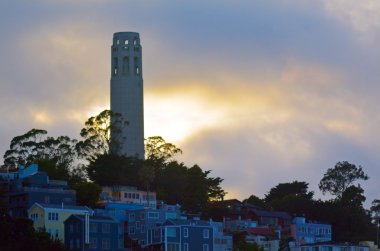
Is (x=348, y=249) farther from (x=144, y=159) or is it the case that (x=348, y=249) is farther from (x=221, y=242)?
(x=144, y=159)

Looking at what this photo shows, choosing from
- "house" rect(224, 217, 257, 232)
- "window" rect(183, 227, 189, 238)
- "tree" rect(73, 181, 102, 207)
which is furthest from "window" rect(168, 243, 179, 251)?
"house" rect(224, 217, 257, 232)

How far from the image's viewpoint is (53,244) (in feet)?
352

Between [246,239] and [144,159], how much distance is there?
18.1 meters

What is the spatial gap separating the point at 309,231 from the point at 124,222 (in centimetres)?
2515

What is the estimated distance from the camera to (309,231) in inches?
5477

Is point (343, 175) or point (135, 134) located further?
point (343, 175)

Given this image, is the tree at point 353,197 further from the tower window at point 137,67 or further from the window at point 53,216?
the window at point 53,216

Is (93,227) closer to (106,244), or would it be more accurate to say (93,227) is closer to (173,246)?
(106,244)

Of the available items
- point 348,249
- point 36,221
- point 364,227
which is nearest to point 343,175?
point 364,227

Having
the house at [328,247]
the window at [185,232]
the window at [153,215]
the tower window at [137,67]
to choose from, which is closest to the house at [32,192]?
the window at [153,215]

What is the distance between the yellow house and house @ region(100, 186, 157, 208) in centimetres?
1204

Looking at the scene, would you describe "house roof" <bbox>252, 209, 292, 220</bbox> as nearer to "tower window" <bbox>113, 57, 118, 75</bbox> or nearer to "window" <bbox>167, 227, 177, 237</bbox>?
"tower window" <bbox>113, 57, 118, 75</bbox>

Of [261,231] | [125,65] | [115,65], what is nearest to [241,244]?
[261,231]

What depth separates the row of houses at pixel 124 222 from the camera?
112312 millimetres
